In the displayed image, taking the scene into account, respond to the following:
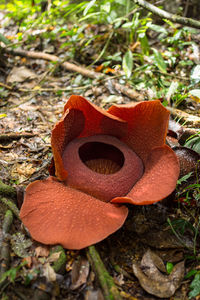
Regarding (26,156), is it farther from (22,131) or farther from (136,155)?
(136,155)

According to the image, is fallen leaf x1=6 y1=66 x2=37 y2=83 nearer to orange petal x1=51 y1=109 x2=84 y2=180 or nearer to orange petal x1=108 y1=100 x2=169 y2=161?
orange petal x1=51 y1=109 x2=84 y2=180

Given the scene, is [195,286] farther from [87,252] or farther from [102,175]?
[102,175]

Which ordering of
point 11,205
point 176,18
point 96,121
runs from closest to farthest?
point 11,205 < point 96,121 < point 176,18

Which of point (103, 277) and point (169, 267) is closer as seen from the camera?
point (103, 277)

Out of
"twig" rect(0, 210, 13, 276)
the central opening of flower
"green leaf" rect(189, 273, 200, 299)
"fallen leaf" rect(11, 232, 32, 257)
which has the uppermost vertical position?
the central opening of flower

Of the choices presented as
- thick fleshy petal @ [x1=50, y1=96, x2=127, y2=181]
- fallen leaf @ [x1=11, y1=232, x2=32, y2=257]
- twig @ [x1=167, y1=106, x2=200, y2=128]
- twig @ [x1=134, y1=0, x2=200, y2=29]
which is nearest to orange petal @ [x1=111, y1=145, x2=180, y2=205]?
thick fleshy petal @ [x1=50, y1=96, x2=127, y2=181]

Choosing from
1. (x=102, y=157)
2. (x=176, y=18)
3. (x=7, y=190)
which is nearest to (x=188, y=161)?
(x=102, y=157)

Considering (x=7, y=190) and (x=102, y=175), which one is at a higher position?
(x=102, y=175)

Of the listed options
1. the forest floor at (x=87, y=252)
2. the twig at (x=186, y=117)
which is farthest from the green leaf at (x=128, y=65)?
the forest floor at (x=87, y=252)
